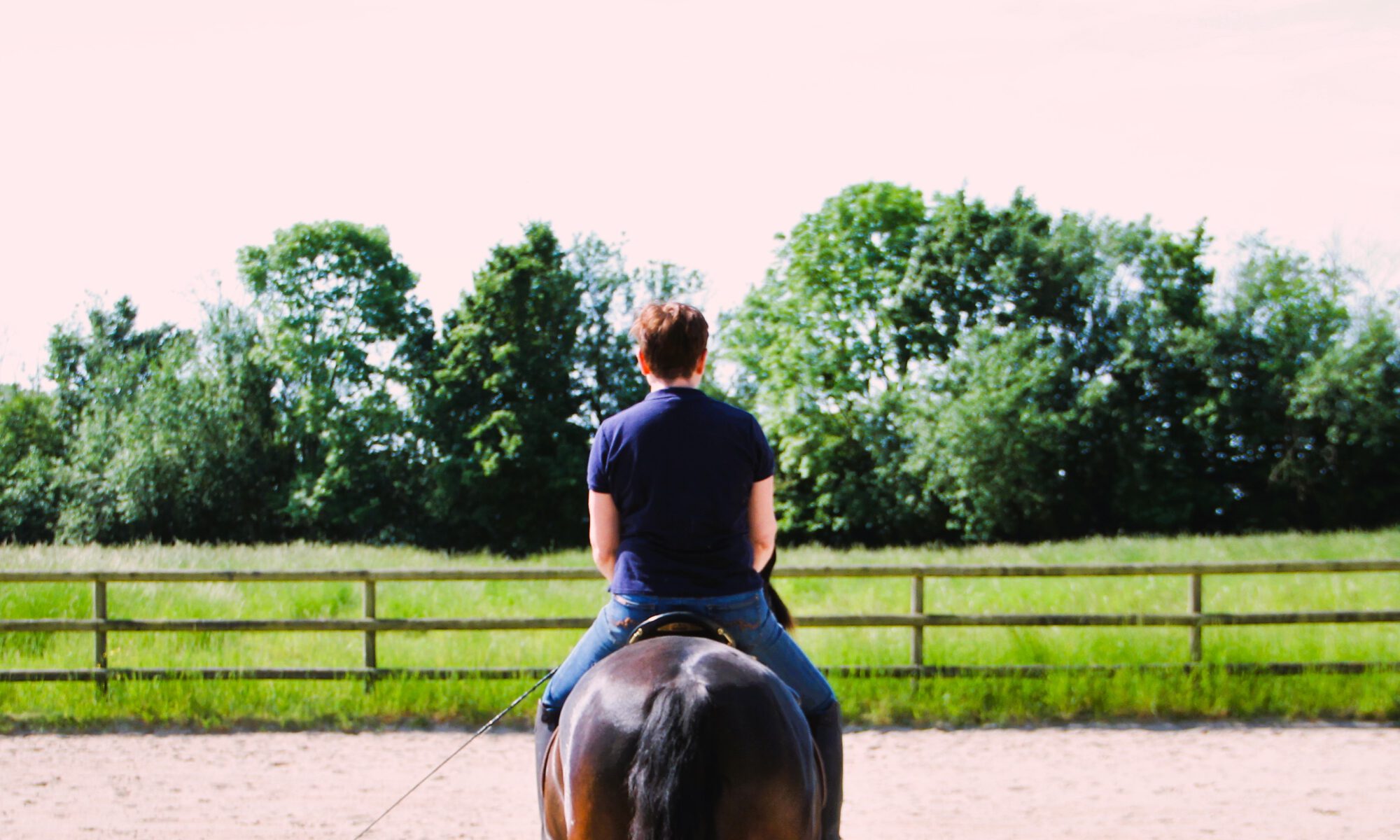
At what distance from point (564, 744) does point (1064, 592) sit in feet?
37.5

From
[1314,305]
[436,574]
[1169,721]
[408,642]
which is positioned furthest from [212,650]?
[1314,305]

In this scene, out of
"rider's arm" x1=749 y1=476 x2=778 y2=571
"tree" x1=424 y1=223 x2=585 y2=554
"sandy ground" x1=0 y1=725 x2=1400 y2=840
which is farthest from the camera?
"tree" x1=424 y1=223 x2=585 y2=554

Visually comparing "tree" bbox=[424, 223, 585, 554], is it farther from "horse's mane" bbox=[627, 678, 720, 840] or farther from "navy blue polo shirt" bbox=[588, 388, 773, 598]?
"horse's mane" bbox=[627, 678, 720, 840]

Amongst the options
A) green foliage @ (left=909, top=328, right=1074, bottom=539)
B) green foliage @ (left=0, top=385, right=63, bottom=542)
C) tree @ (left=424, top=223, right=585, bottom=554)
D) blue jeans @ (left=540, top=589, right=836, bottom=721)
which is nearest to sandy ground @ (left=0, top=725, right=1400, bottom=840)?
blue jeans @ (left=540, top=589, right=836, bottom=721)

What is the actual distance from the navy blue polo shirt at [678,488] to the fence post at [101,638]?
6942mm

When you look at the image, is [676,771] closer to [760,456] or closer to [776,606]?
[760,456]

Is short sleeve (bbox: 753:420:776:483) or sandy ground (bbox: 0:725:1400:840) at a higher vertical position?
short sleeve (bbox: 753:420:776:483)

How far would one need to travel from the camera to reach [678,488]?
9.84 ft

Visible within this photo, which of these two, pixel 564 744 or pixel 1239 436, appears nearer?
pixel 564 744

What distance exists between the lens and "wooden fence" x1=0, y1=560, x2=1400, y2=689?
8.32 m

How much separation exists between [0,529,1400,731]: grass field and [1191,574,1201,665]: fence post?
0.16 meters

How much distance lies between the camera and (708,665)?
265cm

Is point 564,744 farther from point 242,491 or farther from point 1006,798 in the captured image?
point 242,491

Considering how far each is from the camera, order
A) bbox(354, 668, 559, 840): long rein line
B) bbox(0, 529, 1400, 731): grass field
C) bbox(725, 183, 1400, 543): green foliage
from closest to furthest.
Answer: bbox(354, 668, 559, 840): long rein line → bbox(0, 529, 1400, 731): grass field → bbox(725, 183, 1400, 543): green foliage
